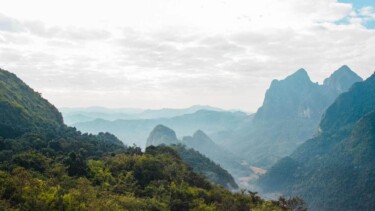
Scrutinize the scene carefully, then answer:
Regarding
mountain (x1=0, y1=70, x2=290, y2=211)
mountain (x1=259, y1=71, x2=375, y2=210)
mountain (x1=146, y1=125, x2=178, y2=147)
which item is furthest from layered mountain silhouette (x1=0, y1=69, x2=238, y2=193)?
mountain (x1=146, y1=125, x2=178, y2=147)

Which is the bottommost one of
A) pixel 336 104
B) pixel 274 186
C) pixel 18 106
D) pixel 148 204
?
pixel 274 186

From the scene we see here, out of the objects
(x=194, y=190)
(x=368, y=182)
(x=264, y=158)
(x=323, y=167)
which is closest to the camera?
(x=194, y=190)

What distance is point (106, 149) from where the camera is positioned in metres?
56.1

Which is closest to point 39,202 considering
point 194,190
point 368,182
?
point 194,190

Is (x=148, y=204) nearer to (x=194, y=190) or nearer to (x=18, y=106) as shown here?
(x=194, y=190)

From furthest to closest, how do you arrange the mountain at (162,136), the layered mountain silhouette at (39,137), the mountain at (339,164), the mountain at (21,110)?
the mountain at (162,136)
the mountain at (339,164)
the mountain at (21,110)
the layered mountain silhouette at (39,137)

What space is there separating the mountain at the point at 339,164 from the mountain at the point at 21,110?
68081mm

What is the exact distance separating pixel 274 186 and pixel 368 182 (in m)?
39.8

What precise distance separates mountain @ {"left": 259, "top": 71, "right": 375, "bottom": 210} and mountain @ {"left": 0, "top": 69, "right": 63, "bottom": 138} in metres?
68.1

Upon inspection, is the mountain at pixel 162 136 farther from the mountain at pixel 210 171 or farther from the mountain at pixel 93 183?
the mountain at pixel 93 183

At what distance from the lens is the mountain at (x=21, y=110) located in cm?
5487

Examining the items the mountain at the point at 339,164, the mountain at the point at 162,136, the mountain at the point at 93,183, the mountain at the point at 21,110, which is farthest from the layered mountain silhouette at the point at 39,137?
the mountain at the point at 162,136

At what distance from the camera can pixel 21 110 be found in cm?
6169

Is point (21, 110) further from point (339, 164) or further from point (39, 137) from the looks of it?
point (339, 164)
